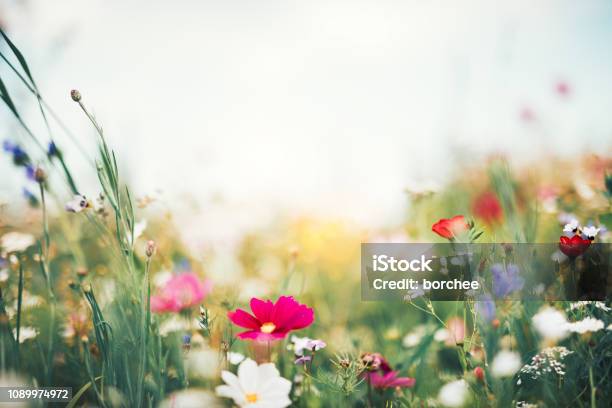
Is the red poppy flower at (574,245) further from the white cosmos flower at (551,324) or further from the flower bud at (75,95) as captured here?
the flower bud at (75,95)

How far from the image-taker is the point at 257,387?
0.71 meters

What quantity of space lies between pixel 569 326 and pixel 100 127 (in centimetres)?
82

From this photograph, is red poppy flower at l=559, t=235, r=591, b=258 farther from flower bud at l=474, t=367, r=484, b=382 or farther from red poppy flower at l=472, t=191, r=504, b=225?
red poppy flower at l=472, t=191, r=504, b=225

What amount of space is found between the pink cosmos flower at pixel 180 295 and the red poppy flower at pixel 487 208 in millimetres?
1251

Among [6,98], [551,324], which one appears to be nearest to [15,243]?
[6,98]

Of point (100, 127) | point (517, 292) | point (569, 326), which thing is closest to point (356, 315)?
point (517, 292)

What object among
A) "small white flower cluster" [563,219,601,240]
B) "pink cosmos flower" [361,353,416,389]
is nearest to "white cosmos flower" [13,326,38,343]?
"pink cosmos flower" [361,353,416,389]

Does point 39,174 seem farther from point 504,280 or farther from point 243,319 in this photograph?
point 504,280

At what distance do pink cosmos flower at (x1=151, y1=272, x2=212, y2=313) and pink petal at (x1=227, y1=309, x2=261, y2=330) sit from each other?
8.9 inches

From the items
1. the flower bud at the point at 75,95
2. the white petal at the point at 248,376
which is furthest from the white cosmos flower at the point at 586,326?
the flower bud at the point at 75,95

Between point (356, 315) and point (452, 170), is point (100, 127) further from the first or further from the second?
point (452, 170)

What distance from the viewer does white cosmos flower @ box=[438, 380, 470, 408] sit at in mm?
818

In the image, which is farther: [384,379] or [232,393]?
[384,379]

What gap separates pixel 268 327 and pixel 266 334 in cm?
4
